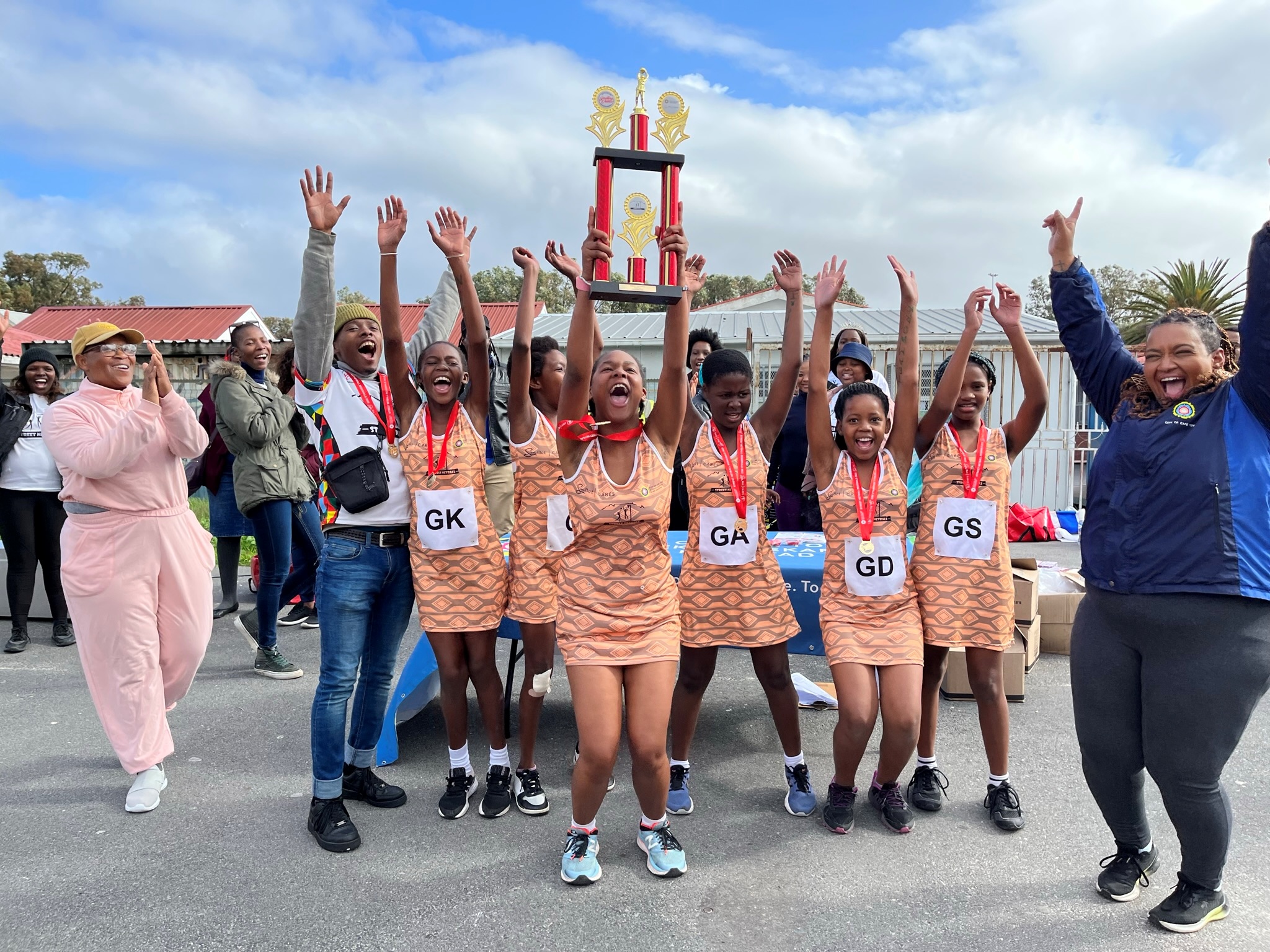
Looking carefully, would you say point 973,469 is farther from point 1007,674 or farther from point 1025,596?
point 1025,596

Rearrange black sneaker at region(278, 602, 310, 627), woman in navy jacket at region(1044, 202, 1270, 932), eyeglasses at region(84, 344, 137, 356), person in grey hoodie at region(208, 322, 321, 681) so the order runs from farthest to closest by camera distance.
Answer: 1. black sneaker at region(278, 602, 310, 627)
2. person in grey hoodie at region(208, 322, 321, 681)
3. eyeglasses at region(84, 344, 137, 356)
4. woman in navy jacket at region(1044, 202, 1270, 932)

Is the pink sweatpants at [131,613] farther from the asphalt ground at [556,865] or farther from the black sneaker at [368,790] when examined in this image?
the black sneaker at [368,790]

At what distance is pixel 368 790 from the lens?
12.9ft

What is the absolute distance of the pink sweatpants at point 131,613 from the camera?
3.97m

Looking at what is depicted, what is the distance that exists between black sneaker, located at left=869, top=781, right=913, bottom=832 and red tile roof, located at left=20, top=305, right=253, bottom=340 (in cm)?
2954

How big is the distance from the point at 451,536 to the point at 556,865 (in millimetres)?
1330

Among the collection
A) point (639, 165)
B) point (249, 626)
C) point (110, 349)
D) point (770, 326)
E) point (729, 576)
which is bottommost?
point (249, 626)

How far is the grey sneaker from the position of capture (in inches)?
228

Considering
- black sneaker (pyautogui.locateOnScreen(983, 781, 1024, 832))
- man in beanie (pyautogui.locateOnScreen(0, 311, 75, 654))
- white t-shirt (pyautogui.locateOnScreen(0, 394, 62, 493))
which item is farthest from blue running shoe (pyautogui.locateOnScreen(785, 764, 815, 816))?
white t-shirt (pyautogui.locateOnScreen(0, 394, 62, 493))

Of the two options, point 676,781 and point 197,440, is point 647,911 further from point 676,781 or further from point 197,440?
point 197,440

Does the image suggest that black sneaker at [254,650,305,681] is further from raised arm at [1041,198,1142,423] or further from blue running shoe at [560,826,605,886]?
raised arm at [1041,198,1142,423]

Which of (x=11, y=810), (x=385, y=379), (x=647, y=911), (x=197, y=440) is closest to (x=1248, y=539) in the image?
(x=647, y=911)

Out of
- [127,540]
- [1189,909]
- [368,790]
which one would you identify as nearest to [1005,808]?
[1189,909]

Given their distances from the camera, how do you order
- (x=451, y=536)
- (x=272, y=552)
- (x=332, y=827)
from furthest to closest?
(x=272, y=552)
(x=451, y=536)
(x=332, y=827)
